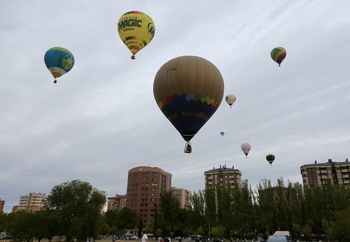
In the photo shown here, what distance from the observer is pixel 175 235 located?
244 feet

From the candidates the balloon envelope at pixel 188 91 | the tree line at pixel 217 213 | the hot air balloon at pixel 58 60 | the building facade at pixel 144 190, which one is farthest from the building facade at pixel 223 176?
the balloon envelope at pixel 188 91

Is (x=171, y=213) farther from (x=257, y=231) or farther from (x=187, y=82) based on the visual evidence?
(x=187, y=82)

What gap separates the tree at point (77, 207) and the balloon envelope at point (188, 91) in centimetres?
3112

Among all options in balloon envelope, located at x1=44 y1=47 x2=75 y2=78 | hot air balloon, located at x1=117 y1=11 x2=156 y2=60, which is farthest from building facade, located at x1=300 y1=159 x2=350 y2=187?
balloon envelope, located at x1=44 y1=47 x2=75 y2=78

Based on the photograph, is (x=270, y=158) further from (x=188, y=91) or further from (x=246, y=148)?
(x=188, y=91)

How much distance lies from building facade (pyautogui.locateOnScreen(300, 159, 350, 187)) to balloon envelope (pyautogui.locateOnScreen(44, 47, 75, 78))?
330ft

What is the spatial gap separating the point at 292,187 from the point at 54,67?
Result: 54.4m

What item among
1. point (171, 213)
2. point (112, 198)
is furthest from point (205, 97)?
point (112, 198)

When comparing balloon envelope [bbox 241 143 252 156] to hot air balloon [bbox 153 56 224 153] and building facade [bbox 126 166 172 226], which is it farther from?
building facade [bbox 126 166 172 226]

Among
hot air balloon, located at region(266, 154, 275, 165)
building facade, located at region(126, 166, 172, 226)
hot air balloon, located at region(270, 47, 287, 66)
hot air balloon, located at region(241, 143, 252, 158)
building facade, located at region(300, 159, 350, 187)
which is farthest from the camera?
building facade, located at region(126, 166, 172, 226)

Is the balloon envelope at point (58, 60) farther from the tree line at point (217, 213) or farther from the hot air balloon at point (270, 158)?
the hot air balloon at point (270, 158)

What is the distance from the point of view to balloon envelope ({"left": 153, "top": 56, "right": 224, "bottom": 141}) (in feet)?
71.0

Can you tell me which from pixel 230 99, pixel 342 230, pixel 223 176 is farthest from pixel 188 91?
pixel 223 176

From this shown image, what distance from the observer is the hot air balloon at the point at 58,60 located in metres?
30.8
